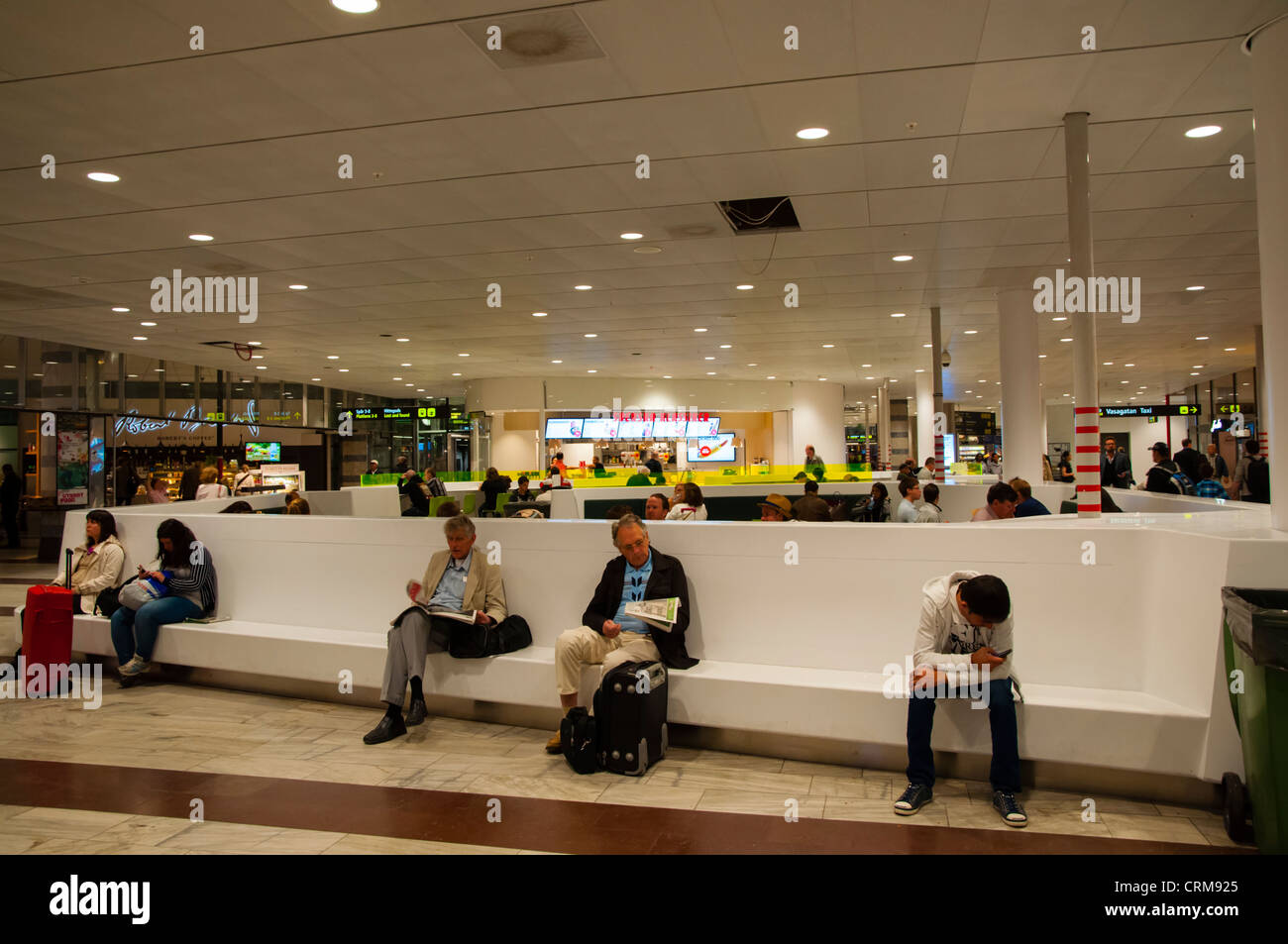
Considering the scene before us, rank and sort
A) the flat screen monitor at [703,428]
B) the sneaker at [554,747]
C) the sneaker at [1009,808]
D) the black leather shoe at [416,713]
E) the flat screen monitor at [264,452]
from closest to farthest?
the sneaker at [1009,808] < the sneaker at [554,747] < the black leather shoe at [416,713] < the flat screen monitor at [264,452] < the flat screen monitor at [703,428]

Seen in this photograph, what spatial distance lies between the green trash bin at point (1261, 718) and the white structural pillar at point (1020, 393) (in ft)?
30.2

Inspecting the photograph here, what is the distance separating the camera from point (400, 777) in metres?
4.23

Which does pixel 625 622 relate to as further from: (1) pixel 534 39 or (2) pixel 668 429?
(2) pixel 668 429

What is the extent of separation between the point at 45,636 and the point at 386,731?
3.17 meters

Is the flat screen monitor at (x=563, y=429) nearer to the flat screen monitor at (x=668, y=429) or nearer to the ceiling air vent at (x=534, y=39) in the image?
the flat screen monitor at (x=668, y=429)

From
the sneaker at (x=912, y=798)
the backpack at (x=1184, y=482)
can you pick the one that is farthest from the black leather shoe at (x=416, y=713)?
the backpack at (x=1184, y=482)

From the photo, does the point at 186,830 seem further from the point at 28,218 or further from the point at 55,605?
the point at 28,218

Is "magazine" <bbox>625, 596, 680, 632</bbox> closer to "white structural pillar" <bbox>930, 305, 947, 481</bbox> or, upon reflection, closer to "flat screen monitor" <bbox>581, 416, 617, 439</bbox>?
"white structural pillar" <bbox>930, 305, 947, 481</bbox>

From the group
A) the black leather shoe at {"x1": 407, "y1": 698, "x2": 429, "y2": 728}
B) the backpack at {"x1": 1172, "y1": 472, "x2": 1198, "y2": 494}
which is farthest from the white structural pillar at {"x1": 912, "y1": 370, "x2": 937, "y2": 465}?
the black leather shoe at {"x1": 407, "y1": 698, "x2": 429, "y2": 728}

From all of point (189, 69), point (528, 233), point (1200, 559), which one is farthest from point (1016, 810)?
point (528, 233)

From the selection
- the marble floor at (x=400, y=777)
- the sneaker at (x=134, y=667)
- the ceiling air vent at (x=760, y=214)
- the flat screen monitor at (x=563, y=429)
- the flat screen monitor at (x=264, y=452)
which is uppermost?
the ceiling air vent at (x=760, y=214)

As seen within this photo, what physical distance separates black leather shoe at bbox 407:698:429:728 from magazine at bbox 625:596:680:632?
1.51 metres

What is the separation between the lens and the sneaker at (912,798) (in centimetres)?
362
